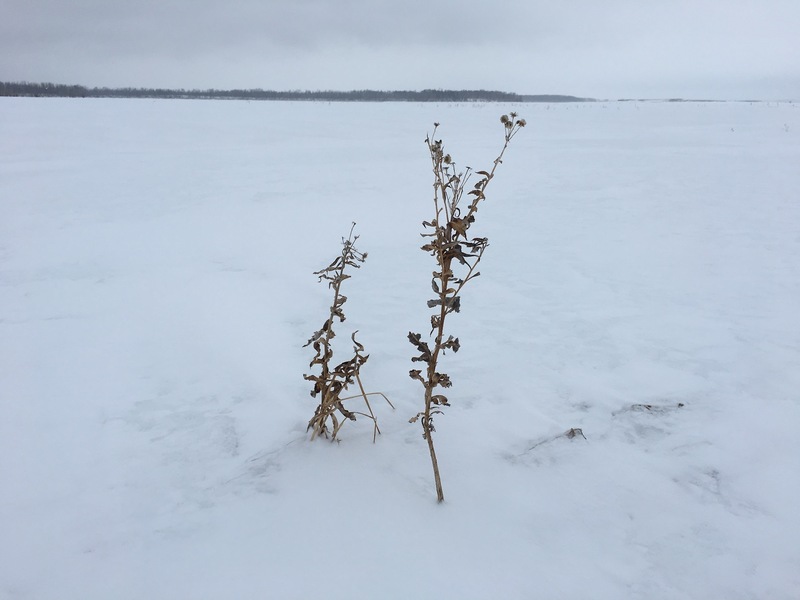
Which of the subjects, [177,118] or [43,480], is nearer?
[43,480]

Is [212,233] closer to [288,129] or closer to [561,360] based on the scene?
[561,360]

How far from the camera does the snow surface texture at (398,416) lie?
1.77 metres

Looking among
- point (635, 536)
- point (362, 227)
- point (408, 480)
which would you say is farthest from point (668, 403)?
point (362, 227)

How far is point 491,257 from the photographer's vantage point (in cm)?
537

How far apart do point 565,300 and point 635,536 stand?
2.46m

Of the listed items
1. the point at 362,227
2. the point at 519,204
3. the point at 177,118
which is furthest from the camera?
the point at 177,118

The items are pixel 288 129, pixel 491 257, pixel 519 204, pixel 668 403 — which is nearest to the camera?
pixel 668 403

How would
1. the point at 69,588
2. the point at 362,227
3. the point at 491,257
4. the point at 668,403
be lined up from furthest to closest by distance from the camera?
the point at 362,227 < the point at 491,257 < the point at 668,403 < the point at 69,588

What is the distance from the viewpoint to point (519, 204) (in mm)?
7594

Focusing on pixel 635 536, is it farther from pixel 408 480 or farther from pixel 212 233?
pixel 212 233

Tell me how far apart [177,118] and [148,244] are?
57.2ft

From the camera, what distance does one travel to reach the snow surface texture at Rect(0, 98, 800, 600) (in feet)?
5.82

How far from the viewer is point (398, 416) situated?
8.63 feet

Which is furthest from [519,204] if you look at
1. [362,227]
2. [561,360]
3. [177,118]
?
[177,118]
